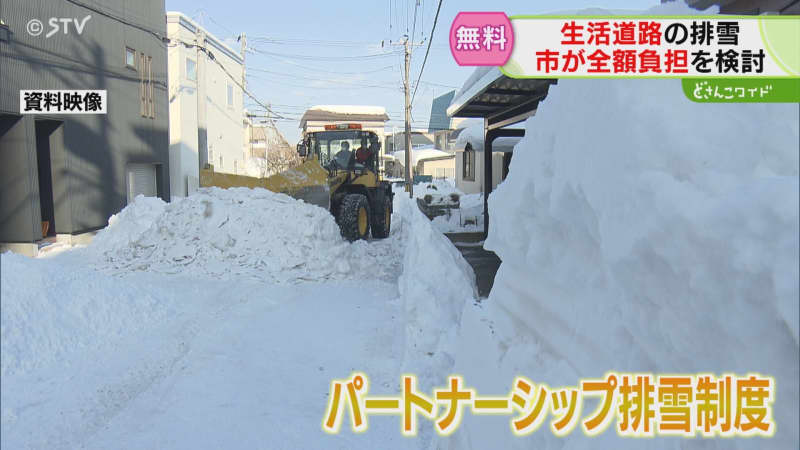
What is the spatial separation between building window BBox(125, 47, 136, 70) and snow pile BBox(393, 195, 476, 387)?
1086cm

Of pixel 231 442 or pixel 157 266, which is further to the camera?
pixel 157 266

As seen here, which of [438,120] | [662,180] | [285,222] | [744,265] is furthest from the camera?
[438,120]

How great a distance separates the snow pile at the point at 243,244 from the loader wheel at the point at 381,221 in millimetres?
2179

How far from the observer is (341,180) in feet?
34.4

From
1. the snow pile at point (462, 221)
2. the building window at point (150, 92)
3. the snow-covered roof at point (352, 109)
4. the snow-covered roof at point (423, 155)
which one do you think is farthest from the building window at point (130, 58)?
the snow-covered roof at point (352, 109)

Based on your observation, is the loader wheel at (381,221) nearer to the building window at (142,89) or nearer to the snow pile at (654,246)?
the building window at (142,89)

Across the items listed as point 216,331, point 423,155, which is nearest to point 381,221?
point 216,331

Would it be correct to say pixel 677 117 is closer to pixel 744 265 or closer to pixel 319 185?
pixel 744 265

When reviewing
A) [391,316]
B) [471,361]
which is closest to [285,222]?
[391,316]

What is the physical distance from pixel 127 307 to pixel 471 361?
6.32 feet

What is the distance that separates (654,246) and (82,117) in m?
→ 13.3

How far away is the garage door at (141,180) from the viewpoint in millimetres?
14516

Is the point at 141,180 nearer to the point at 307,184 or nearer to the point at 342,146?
the point at 342,146

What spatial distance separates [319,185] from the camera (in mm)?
9359
